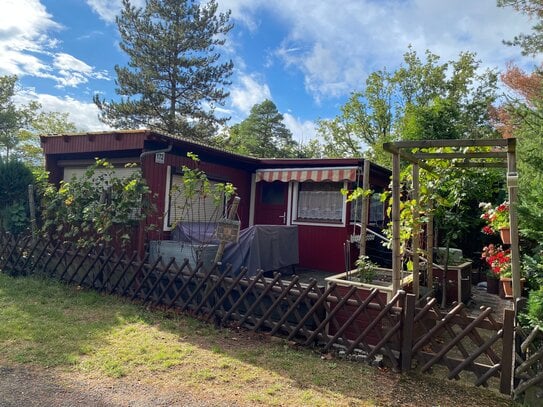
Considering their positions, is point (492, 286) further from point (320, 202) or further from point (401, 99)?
point (401, 99)

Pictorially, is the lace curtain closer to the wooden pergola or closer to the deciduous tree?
the wooden pergola

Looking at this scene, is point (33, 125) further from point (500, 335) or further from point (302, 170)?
point (500, 335)

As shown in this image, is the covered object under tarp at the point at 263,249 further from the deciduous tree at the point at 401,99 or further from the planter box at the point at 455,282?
the deciduous tree at the point at 401,99

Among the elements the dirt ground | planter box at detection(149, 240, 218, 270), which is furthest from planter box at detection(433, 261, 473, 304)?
the dirt ground

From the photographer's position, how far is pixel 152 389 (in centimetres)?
326

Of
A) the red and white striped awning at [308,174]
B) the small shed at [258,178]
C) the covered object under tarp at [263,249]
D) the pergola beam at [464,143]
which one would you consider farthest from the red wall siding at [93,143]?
the pergola beam at [464,143]

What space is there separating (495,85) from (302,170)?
786 inches

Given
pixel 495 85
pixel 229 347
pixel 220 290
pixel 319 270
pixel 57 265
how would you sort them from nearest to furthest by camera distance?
pixel 229 347
pixel 220 290
pixel 57 265
pixel 319 270
pixel 495 85

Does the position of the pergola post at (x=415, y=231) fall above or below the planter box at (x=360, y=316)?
above

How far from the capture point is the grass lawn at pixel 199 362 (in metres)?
3.27

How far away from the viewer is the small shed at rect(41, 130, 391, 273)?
7.07 metres

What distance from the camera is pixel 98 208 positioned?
659 cm

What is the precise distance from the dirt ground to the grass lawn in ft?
0.23

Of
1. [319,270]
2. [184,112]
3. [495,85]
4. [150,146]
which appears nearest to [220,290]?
[150,146]
